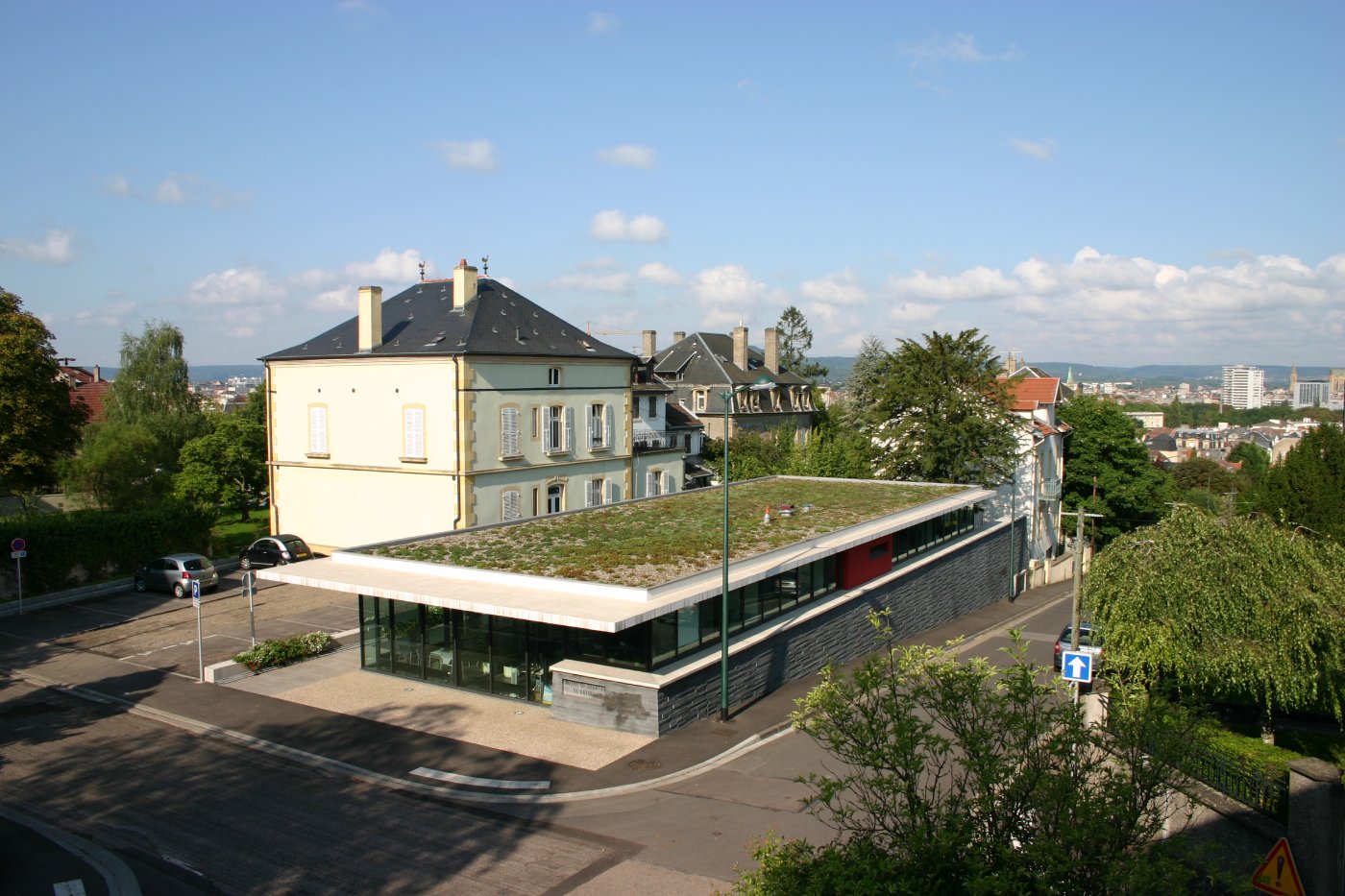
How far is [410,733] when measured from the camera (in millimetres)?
17531

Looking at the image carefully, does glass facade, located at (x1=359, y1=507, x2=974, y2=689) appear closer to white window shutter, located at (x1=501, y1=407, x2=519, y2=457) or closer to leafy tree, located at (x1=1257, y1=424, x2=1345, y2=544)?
white window shutter, located at (x1=501, y1=407, x2=519, y2=457)

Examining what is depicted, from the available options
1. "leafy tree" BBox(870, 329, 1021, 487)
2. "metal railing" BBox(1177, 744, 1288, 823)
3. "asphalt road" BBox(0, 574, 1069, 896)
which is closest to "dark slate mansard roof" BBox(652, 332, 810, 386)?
"leafy tree" BBox(870, 329, 1021, 487)

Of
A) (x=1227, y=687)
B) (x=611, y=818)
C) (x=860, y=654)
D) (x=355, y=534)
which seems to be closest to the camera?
(x=611, y=818)

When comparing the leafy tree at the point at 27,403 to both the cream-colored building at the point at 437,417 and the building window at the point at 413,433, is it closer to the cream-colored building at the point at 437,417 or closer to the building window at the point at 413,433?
the cream-colored building at the point at 437,417

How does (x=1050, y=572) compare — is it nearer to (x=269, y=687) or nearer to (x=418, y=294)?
(x=418, y=294)

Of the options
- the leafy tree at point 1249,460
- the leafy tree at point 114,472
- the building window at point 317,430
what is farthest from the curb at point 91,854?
the leafy tree at point 1249,460

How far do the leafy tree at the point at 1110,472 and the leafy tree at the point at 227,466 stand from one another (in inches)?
1763

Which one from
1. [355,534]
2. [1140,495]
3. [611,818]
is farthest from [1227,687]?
[1140,495]

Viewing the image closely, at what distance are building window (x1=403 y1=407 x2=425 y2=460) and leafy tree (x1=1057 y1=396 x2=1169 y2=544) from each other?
38526 millimetres

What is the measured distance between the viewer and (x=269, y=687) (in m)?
20.2

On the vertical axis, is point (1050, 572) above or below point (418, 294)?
below

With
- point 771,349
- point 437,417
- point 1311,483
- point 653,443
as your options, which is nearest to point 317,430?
point 437,417

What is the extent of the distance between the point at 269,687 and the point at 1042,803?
1754cm

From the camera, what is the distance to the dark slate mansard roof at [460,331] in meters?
33.5
